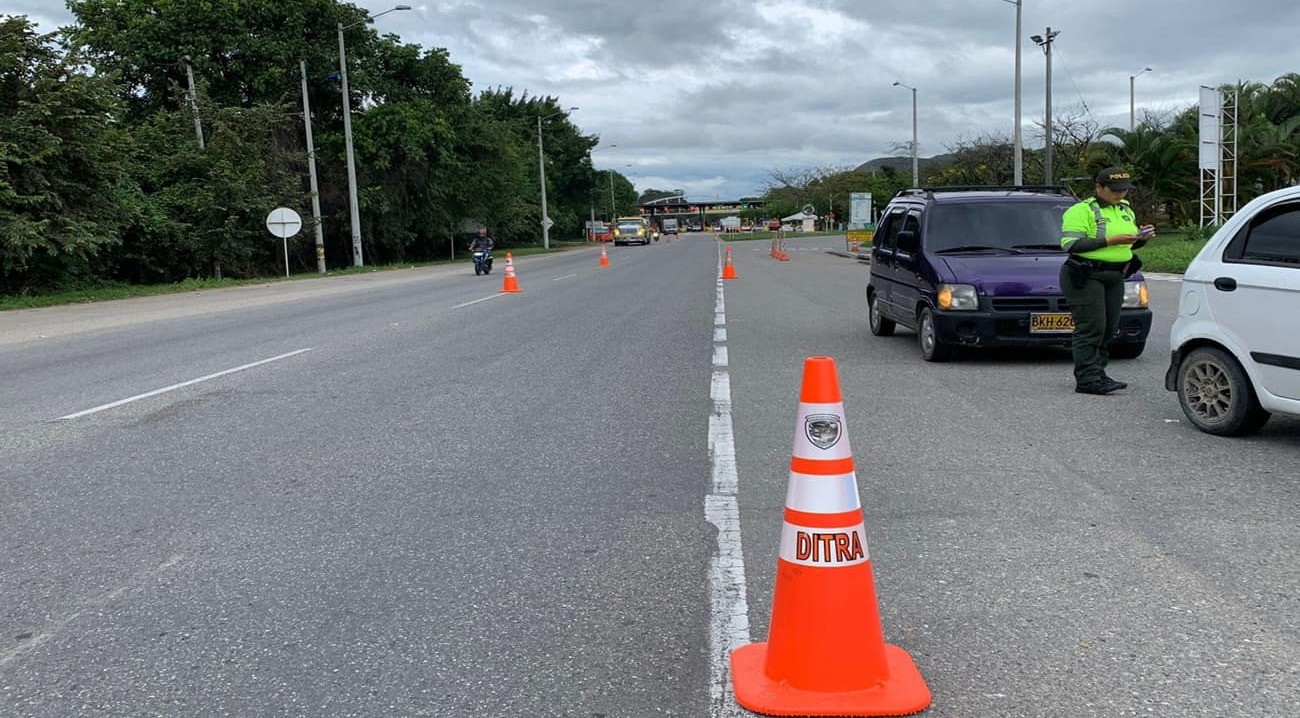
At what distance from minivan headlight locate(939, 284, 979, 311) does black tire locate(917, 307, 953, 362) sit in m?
0.20

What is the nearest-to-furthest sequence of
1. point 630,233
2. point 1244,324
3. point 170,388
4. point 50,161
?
point 1244,324 < point 170,388 < point 50,161 < point 630,233

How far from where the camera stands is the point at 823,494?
10.2 feet

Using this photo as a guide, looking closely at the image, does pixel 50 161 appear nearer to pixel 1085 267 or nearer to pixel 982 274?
pixel 982 274

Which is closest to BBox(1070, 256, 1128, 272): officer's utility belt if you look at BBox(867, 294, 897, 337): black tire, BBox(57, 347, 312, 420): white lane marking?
BBox(867, 294, 897, 337): black tire

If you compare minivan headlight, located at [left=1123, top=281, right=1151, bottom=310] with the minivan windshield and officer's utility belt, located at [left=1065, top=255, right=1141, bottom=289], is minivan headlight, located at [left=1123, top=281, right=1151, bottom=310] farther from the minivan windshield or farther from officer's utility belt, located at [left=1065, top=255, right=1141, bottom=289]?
officer's utility belt, located at [left=1065, top=255, right=1141, bottom=289]

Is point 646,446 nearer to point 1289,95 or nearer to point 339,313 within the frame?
point 339,313

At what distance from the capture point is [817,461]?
10.3ft

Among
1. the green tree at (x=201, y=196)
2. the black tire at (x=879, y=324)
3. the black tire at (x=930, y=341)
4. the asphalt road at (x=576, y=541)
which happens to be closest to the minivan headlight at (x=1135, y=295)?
the asphalt road at (x=576, y=541)

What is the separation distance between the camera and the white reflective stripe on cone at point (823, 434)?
3.16m

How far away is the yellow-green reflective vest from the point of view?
25.8 feet

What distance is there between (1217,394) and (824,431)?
4350 millimetres

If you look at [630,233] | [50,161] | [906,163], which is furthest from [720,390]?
[906,163]

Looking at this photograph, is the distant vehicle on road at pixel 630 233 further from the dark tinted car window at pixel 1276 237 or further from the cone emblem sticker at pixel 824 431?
the cone emblem sticker at pixel 824 431

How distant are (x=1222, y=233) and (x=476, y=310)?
12175 millimetres
